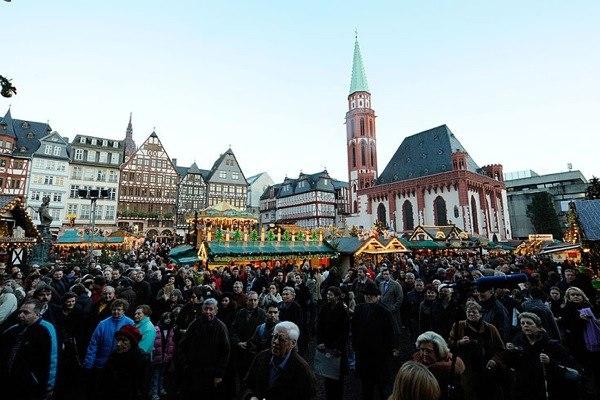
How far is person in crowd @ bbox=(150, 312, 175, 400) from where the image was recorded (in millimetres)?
5605

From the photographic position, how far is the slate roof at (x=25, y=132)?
4222 centimetres

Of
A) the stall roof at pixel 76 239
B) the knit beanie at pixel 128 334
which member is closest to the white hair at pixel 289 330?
the knit beanie at pixel 128 334

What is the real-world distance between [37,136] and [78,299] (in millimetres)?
51260

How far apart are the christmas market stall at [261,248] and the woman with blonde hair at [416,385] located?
1735 centimetres

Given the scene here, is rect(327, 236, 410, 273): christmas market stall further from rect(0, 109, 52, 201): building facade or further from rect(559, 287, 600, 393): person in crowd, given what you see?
rect(0, 109, 52, 201): building facade

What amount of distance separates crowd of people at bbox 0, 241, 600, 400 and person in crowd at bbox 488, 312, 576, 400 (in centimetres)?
1

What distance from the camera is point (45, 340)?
12.2 ft

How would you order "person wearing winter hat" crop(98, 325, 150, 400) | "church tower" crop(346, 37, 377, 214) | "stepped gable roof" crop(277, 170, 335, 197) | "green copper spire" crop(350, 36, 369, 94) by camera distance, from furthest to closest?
"green copper spire" crop(350, 36, 369, 94) < "stepped gable roof" crop(277, 170, 335, 197) < "church tower" crop(346, 37, 377, 214) < "person wearing winter hat" crop(98, 325, 150, 400)

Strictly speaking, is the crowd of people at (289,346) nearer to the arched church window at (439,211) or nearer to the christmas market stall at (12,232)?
the christmas market stall at (12,232)

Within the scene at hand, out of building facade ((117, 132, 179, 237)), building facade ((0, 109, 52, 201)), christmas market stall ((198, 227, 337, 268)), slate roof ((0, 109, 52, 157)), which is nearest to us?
christmas market stall ((198, 227, 337, 268))

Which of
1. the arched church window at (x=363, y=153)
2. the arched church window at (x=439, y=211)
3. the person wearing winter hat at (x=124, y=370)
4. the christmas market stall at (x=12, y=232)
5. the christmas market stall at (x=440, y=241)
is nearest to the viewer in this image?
the person wearing winter hat at (x=124, y=370)

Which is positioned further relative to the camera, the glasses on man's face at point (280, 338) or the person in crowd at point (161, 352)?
the person in crowd at point (161, 352)

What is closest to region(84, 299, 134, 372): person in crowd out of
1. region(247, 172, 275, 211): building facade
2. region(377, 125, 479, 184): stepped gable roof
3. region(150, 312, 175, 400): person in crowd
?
region(150, 312, 175, 400): person in crowd

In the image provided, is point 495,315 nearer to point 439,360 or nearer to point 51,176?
point 439,360
